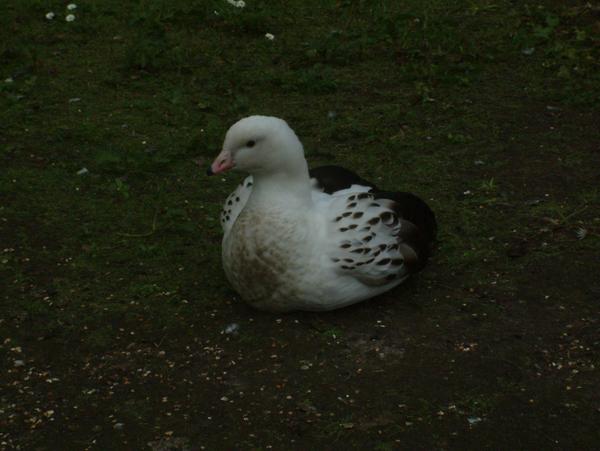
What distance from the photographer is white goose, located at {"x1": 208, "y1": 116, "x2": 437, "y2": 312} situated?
5.09 m

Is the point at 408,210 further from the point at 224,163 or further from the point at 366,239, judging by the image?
the point at 224,163

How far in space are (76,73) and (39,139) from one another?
111 centimetres

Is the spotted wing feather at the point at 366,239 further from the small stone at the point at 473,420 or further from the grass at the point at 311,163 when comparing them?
the small stone at the point at 473,420

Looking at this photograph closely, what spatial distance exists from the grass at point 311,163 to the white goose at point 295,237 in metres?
0.18

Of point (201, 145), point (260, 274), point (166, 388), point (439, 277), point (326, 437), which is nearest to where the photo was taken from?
point (326, 437)

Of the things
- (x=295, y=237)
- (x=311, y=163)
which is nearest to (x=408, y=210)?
(x=295, y=237)

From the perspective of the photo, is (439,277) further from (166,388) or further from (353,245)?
(166,388)

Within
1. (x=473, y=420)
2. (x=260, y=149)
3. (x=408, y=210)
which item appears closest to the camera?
(x=473, y=420)

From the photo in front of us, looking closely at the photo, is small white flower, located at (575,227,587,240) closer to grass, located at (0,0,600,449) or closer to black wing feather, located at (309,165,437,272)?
grass, located at (0,0,600,449)

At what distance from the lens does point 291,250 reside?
16.7 feet

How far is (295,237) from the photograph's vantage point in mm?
5102

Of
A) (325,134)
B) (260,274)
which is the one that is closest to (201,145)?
(325,134)

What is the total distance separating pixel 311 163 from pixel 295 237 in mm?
1866

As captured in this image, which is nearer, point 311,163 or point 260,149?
point 260,149
